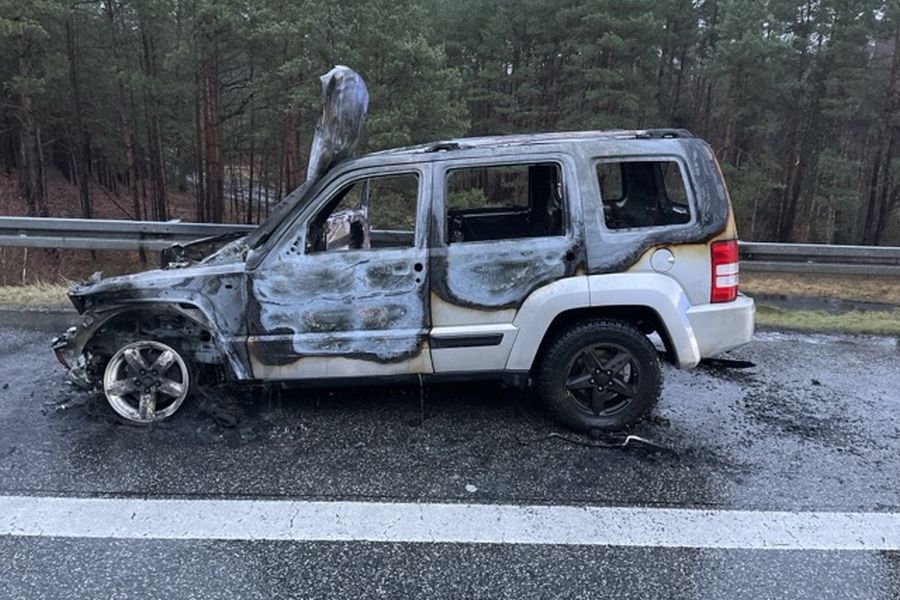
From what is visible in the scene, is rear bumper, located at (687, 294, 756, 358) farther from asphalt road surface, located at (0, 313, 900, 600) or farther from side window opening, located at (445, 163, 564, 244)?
side window opening, located at (445, 163, 564, 244)

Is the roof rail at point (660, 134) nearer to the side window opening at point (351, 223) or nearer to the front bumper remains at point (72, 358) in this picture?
the side window opening at point (351, 223)

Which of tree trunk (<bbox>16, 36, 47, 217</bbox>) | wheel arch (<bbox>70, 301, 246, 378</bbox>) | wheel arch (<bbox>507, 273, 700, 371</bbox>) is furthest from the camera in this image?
tree trunk (<bbox>16, 36, 47, 217</bbox>)

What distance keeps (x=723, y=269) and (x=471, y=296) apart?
1.62 m

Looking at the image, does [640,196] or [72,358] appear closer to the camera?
[72,358]

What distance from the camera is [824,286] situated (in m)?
14.8

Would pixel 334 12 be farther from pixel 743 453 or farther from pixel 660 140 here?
pixel 743 453

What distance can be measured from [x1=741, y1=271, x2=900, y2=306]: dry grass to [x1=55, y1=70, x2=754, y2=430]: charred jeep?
→ 35.0ft

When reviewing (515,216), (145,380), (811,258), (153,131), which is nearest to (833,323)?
(811,258)

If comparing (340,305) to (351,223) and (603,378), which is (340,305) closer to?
(351,223)

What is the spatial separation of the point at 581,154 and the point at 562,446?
1865mm

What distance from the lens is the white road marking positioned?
2980 mm

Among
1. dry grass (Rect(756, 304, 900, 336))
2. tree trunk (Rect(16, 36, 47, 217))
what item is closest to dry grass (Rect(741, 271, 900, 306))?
dry grass (Rect(756, 304, 900, 336))

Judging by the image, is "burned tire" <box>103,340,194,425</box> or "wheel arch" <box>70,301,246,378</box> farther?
"burned tire" <box>103,340,194,425</box>

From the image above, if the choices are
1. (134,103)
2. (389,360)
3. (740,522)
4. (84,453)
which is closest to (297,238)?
(389,360)
